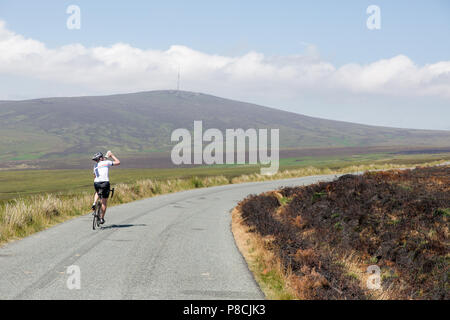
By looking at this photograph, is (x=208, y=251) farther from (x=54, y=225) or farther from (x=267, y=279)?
(x=54, y=225)

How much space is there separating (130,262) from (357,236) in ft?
22.1

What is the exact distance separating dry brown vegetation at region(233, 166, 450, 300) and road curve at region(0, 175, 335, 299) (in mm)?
810

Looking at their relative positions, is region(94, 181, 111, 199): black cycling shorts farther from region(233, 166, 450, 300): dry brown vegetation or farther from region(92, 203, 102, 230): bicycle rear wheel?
region(233, 166, 450, 300): dry brown vegetation

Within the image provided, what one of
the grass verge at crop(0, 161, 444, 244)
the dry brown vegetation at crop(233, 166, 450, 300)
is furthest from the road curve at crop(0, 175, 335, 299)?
the dry brown vegetation at crop(233, 166, 450, 300)

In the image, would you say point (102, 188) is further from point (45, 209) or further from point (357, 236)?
point (357, 236)

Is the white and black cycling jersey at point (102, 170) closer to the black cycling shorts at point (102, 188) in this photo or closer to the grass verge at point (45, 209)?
the black cycling shorts at point (102, 188)

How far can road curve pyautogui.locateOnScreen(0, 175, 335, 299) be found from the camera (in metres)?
6.57

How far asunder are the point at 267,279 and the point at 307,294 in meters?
1.19

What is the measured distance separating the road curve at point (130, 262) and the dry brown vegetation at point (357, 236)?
2.66 feet

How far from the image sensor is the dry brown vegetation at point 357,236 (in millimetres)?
7574

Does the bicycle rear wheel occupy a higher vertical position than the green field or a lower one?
higher

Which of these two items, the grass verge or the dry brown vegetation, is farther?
the grass verge

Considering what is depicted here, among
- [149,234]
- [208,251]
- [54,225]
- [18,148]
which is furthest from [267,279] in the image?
[18,148]

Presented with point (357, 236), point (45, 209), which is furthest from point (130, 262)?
point (45, 209)
